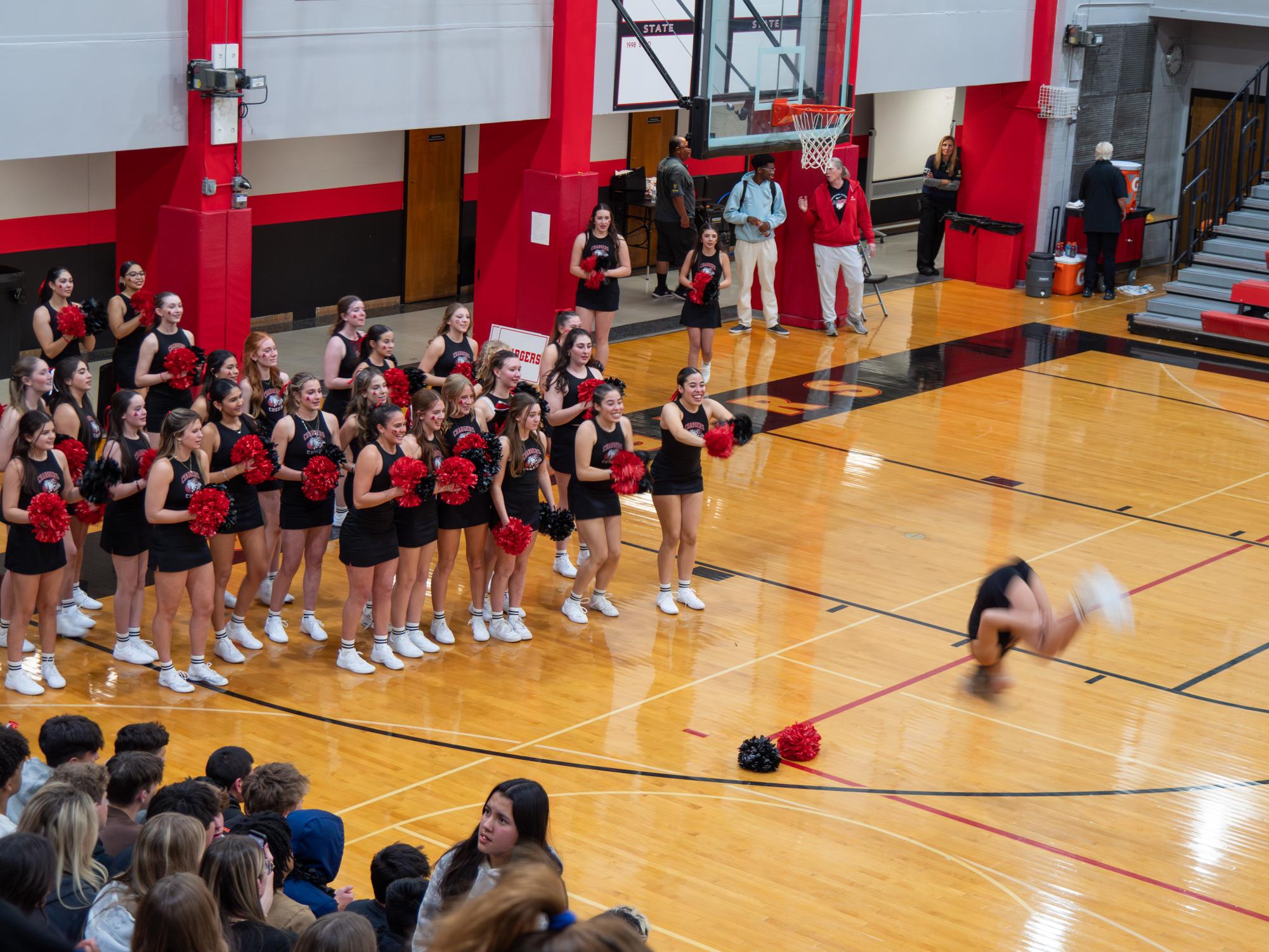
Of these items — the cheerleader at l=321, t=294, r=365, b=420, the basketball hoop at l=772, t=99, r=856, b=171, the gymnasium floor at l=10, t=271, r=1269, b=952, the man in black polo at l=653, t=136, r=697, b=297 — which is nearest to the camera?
the gymnasium floor at l=10, t=271, r=1269, b=952

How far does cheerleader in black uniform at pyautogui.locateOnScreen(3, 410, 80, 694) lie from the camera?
8828 millimetres

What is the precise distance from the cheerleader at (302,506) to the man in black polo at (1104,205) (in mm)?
14618

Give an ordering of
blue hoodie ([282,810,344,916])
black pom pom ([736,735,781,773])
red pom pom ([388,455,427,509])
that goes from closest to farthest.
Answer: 1. blue hoodie ([282,810,344,916])
2. black pom pom ([736,735,781,773])
3. red pom pom ([388,455,427,509])

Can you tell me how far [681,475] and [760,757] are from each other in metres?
2.53

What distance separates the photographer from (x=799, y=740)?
29.2 feet

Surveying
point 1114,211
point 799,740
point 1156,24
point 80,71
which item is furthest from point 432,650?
point 1156,24

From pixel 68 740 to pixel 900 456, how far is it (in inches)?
391

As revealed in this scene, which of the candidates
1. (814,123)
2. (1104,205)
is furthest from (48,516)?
(1104,205)

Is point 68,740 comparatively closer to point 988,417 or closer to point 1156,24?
point 988,417

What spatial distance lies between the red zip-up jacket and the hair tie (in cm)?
1728

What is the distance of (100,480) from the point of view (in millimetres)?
9141

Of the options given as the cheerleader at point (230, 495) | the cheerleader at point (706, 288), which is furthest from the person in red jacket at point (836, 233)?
the cheerleader at point (230, 495)

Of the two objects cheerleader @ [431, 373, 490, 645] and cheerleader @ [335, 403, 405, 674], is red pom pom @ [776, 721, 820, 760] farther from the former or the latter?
cheerleader @ [335, 403, 405, 674]

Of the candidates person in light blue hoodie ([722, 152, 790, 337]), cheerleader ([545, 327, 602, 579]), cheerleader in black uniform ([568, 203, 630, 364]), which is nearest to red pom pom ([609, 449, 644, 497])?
cheerleader ([545, 327, 602, 579])
